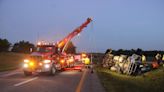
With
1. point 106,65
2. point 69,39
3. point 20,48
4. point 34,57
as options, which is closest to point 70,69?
point 69,39

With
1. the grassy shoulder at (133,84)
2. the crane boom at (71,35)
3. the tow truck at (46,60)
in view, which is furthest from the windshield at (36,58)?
the crane boom at (71,35)

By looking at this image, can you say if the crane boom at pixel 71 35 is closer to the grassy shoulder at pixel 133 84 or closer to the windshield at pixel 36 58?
the windshield at pixel 36 58

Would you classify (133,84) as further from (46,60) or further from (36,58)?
(36,58)

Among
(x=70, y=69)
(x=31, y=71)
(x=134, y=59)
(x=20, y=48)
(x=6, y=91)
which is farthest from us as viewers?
(x=20, y=48)

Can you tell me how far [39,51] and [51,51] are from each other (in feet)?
3.21

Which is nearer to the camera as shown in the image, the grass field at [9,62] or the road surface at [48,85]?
the road surface at [48,85]

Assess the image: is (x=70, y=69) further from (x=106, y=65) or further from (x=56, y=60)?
(x=106, y=65)

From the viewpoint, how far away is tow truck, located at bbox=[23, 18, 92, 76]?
2653 centimetres

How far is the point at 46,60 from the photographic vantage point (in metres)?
27.2

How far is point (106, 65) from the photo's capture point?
43188 millimetres

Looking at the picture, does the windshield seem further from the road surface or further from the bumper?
the road surface

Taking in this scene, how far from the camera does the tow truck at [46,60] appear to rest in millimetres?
26531

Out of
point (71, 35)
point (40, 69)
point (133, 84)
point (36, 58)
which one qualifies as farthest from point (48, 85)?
point (71, 35)

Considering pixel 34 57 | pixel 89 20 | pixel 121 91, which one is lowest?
pixel 121 91
